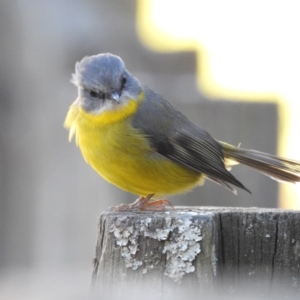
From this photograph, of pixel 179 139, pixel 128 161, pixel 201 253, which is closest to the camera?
pixel 201 253

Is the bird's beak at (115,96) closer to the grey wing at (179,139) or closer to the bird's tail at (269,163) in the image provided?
the grey wing at (179,139)

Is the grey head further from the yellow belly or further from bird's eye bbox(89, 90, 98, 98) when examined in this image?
the yellow belly

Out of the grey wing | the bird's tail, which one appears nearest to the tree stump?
the grey wing

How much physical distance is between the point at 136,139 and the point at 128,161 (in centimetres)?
22

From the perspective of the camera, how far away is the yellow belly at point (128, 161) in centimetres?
485

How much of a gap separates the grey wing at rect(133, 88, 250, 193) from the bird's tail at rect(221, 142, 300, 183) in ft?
0.93

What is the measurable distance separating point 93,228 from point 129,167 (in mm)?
3714

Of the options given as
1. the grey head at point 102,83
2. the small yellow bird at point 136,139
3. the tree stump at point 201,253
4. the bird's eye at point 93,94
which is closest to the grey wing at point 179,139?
the small yellow bird at point 136,139

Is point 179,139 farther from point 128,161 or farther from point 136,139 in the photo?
point 128,161

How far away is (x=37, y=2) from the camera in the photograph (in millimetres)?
9867

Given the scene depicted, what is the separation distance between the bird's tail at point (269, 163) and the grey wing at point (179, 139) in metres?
0.28

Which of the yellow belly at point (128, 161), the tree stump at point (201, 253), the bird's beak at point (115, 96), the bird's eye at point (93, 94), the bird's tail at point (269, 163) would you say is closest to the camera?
the tree stump at point (201, 253)

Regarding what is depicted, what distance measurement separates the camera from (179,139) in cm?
539

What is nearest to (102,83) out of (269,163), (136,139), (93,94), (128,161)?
(93,94)
